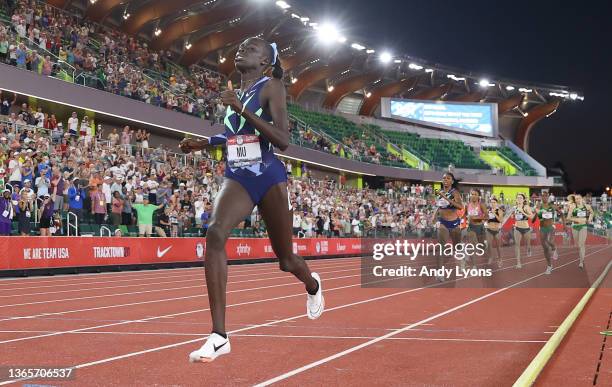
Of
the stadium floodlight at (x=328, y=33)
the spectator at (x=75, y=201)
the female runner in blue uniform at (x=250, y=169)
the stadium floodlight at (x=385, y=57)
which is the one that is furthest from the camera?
the stadium floodlight at (x=385, y=57)

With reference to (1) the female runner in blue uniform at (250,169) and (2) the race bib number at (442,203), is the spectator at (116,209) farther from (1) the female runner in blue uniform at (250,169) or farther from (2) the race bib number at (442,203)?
(1) the female runner in blue uniform at (250,169)

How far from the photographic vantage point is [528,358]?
19.0 feet

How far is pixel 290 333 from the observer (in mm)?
7434

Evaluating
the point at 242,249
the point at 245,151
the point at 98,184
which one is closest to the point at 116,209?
the point at 98,184

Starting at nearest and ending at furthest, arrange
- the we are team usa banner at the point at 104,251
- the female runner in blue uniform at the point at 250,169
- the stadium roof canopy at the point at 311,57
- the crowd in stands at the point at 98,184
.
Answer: the female runner in blue uniform at the point at 250,169 < the we are team usa banner at the point at 104,251 < the crowd in stands at the point at 98,184 < the stadium roof canopy at the point at 311,57

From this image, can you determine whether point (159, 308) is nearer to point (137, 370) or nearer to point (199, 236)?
point (137, 370)

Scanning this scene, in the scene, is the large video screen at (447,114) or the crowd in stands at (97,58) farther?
the large video screen at (447,114)

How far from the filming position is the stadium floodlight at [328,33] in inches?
1944

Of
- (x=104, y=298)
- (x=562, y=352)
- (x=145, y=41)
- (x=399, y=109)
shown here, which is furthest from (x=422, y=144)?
(x=562, y=352)

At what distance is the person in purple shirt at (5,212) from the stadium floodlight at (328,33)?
3549 cm

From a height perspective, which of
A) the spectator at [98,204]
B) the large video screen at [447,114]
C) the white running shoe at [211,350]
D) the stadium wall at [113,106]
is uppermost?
the large video screen at [447,114]

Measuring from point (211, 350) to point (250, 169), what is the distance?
4.63 feet

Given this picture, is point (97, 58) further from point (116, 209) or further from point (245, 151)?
point (245, 151)

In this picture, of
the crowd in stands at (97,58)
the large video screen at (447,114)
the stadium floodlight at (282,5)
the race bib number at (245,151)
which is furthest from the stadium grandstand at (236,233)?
the large video screen at (447,114)
